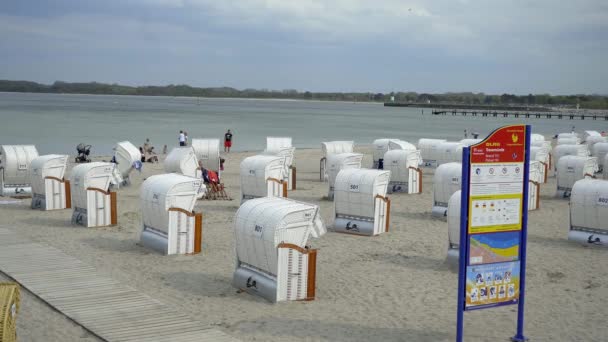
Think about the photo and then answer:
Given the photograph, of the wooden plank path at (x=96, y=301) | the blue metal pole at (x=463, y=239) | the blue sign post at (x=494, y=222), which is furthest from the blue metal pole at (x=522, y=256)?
the wooden plank path at (x=96, y=301)

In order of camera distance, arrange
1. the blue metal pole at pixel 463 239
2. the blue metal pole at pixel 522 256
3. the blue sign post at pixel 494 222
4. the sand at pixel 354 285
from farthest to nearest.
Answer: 1. the sand at pixel 354 285
2. the blue metal pole at pixel 522 256
3. the blue sign post at pixel 494 222
4. the blue metal pole at pixel 463 239

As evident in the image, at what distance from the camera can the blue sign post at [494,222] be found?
29.0 ft

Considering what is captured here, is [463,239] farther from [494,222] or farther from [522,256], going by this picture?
[522,256]

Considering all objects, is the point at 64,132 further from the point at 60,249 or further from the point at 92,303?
the point at 92,303

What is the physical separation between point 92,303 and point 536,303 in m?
7.07

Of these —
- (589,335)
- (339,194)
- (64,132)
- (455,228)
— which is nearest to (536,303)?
(589,335)

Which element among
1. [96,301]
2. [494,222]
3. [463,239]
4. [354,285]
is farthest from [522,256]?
[96,301]

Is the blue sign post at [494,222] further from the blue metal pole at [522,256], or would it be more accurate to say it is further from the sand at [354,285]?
the sand at [354,285]

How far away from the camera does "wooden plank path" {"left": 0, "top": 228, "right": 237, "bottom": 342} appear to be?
9.24m

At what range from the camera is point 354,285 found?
12141 mm

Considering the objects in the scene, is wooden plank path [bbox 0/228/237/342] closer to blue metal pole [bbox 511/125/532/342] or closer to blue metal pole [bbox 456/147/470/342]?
blue metal pole [bbox 456/147/470/342]

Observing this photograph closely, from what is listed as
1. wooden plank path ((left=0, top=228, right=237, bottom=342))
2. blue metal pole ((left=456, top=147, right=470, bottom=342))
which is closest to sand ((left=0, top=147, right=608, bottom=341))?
wooden plank path ((left=0, top=228, right=237, bottom=342))

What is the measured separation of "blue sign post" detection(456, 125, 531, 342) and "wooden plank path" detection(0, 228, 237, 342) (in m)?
3.29

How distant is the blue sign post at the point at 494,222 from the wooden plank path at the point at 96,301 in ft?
10.8
